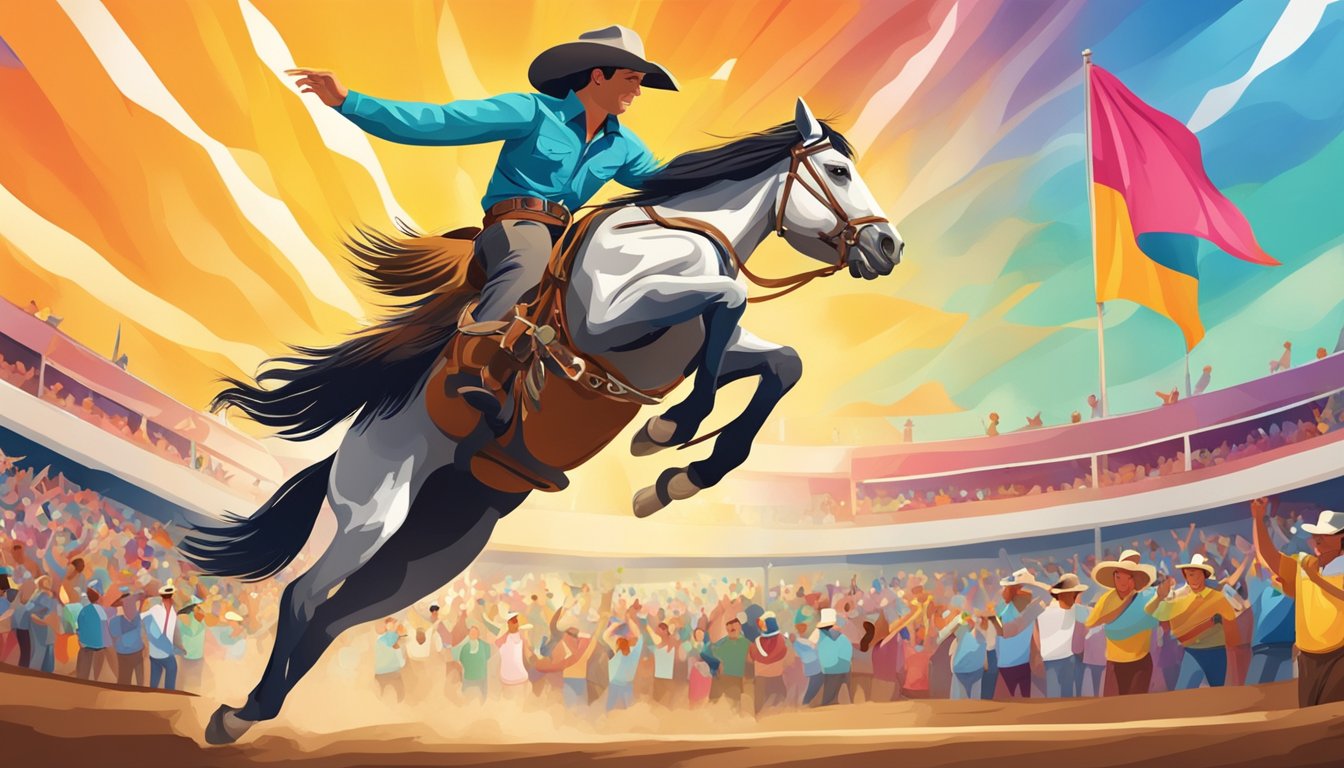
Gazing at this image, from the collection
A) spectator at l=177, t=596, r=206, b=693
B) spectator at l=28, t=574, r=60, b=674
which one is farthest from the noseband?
spectator at l=28, t=574, r=60, b=674

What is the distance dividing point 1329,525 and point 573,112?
10.7ft

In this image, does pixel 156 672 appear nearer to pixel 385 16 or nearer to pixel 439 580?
pixel 439 580

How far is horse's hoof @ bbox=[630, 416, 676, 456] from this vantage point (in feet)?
12.3

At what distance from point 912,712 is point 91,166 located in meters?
4.56

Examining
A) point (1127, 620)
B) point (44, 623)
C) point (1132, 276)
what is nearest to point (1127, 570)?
point (1127, 620)

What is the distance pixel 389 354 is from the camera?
4090 millimetres

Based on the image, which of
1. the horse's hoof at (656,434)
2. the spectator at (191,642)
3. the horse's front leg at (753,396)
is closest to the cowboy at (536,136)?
the horse's hoof at (656,434)

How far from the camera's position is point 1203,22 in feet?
18.2

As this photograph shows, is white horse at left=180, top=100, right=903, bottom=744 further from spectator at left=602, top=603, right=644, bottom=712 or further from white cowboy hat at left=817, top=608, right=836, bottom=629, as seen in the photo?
white cowboy hat at left=817, top=608, right=836, bottom=629

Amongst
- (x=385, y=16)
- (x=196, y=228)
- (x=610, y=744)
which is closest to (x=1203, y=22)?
(x=385, y=16)

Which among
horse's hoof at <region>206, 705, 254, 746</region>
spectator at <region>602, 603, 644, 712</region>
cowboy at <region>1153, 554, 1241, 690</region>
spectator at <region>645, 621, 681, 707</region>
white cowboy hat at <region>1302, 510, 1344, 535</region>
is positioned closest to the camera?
horse's hoof at <region>206, 705, 254, 746</region>

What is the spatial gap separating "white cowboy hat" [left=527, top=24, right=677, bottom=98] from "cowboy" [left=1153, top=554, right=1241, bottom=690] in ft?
10.2

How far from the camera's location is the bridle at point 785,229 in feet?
12.3

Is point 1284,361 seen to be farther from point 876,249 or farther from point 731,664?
point 731,664
